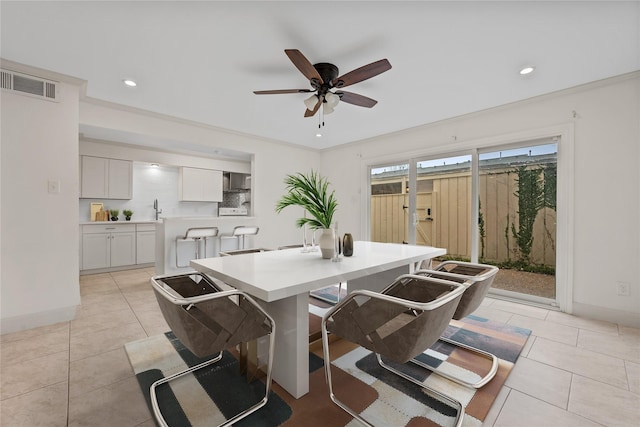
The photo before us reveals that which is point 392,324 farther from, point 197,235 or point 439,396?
point 197,235

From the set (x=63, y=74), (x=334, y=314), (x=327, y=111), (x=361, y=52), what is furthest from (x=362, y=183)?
(x=63, y=74)

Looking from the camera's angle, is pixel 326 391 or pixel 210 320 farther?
pixel 326 391

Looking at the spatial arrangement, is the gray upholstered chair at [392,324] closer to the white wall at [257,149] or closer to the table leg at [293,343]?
the table leg at [293,343]

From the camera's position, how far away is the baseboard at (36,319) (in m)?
2.36

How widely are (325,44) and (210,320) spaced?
2160 millimetres

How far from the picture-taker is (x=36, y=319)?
2.48 m

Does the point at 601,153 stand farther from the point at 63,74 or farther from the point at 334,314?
the point at 63,74

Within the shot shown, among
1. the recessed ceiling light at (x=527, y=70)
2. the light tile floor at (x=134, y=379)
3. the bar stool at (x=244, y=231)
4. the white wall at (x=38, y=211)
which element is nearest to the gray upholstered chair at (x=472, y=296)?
the light tile floor at (x=134, y=379)

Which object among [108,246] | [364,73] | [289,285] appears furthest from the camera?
[108,246]

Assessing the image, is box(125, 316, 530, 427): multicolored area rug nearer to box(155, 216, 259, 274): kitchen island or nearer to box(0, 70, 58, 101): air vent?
box(155, 216, 259, 274): kitchen island

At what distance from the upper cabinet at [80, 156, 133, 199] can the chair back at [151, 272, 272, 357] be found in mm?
4438

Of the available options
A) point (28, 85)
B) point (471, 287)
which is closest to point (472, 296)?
point (471, 287)

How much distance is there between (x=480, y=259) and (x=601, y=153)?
173 cm

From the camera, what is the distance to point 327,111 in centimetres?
259
